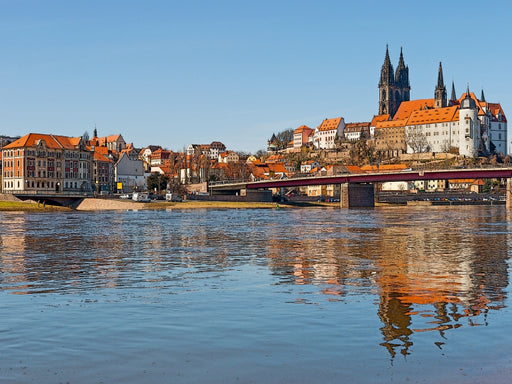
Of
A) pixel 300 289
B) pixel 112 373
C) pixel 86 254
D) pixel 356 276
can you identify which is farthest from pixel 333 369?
pixel 86 254

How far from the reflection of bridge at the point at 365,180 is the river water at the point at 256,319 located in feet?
332

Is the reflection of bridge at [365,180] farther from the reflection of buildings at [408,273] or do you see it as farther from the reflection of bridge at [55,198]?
the reflection of buildings at [408,273]

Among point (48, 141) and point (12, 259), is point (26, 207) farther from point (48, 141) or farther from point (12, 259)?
point (12, 259)

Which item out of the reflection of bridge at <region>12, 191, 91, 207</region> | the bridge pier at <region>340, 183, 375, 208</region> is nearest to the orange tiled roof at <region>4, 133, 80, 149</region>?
the reflection of bridge at <region>12, 191, 91, 207</region>

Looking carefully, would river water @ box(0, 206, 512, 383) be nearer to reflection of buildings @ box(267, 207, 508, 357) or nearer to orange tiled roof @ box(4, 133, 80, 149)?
reflection of buildings @ box(267, 207, 508, 357)

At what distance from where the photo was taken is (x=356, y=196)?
153000 millimetres

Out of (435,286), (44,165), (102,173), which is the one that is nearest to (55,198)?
(44,165)

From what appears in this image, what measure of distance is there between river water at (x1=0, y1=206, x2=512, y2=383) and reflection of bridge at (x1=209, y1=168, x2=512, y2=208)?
101243 millimetres

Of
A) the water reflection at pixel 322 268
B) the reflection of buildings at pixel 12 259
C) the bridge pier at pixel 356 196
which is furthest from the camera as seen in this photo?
the bridge pier at pixel 356 196

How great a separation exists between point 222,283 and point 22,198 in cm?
11551

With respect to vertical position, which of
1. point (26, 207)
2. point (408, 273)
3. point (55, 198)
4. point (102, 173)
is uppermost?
point (102, 173)

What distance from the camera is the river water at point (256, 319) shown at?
493 inches

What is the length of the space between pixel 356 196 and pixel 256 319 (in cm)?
13785

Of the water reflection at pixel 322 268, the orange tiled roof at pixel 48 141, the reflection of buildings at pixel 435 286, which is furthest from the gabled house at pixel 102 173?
the reflection of buildings at pixel 435 286
